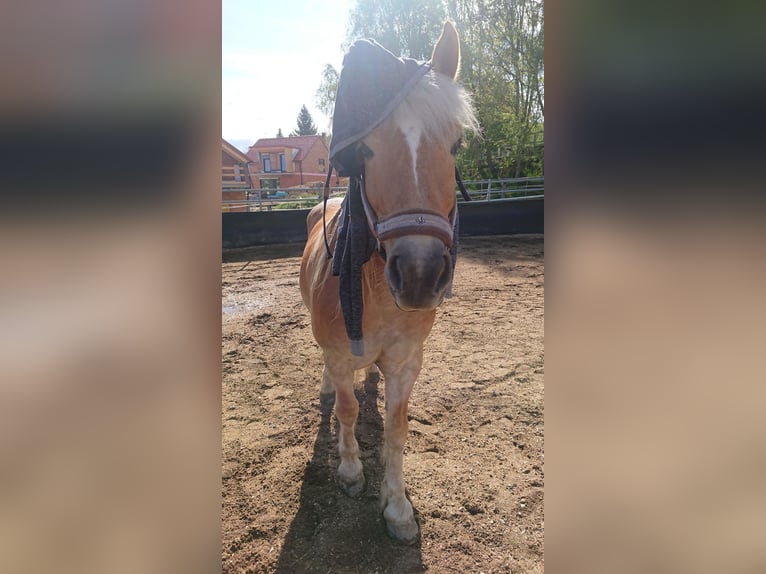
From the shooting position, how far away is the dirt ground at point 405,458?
1955 millimetres

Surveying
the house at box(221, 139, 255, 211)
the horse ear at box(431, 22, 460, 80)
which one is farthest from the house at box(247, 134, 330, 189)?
the horse ear at box(431, 22, 460, 80)

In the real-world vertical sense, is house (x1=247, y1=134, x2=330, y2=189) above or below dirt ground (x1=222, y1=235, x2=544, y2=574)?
above

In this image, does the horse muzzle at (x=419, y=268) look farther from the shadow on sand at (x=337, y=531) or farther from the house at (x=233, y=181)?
the house at (x=233, y=181)

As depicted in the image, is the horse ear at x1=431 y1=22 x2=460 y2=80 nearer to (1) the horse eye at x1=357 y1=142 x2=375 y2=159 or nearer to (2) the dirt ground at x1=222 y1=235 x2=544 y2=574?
(1) the horse eye at x1=357 y1=142 x2=375 y2=159

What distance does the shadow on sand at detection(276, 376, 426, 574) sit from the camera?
1893 mm

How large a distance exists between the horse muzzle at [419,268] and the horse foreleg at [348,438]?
1087mm

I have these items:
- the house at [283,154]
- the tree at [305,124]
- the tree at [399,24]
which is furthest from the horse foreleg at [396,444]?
the tree at [305,124]

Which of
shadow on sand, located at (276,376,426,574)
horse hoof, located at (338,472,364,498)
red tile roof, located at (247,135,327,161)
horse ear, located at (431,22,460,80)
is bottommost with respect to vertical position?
shadow on sand, located at (276,376,426,574)
